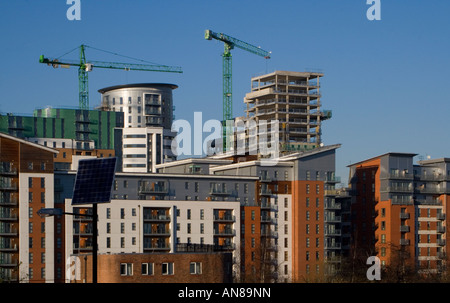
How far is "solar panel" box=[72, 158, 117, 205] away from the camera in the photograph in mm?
36000

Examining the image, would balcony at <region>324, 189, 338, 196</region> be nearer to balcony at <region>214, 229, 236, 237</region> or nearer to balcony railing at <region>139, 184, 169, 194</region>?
balcony at <region>214, 229, 236, 237</region>

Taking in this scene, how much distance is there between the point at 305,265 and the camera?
142750 millimetres

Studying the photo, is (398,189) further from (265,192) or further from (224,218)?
(224,218)

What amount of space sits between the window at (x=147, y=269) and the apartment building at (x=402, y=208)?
66427 millimetres

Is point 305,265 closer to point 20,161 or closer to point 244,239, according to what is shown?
point 244,239

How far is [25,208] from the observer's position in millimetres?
127250

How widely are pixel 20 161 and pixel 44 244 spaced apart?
12.7 m

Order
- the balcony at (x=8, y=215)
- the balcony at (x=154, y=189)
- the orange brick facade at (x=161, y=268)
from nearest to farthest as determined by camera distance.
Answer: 1. the orange brick facade at (x=161, y=268)
2. the balcony at (x=8, y=215)
3. the balcony at (x=154, y=189)

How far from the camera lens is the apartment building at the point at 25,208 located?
125 metres

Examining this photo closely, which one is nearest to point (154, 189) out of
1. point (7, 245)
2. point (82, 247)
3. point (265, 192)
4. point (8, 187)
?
point (82, 247)

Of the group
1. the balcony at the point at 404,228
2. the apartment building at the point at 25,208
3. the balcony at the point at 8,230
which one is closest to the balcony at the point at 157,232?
the apartment building at the point at 25,208

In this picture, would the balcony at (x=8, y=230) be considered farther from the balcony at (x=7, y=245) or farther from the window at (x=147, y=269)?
the window at (x=147, y=269)

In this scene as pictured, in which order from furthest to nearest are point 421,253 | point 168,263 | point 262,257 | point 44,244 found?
point 421,253, point 262,257, point 44,244, point 168,263
